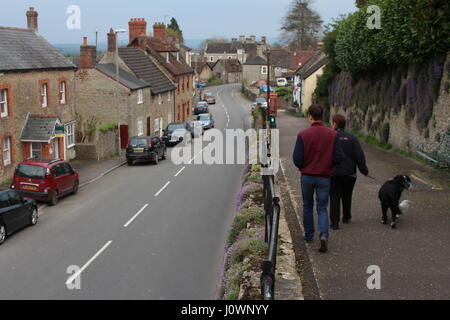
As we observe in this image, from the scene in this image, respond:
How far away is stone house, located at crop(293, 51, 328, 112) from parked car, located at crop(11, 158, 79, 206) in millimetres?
36721

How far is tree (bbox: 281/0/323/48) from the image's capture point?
9469cm

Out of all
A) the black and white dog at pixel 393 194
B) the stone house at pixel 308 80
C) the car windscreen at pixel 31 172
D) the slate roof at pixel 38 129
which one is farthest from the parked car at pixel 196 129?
the black and white dog at pixel 393 194

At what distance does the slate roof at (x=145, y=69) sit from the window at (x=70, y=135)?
40.9 feet

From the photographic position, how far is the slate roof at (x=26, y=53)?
83.8ft

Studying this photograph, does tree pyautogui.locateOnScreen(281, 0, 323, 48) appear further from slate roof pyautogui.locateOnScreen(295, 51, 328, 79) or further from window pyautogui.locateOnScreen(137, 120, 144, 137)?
window pyautogui.locateOnScreen(137, 120, 144, 137)

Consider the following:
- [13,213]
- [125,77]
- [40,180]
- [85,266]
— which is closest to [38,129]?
[40,180]

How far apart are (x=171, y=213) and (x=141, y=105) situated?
78.1 feet

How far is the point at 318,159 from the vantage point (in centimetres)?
782

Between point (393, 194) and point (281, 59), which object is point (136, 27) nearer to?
point (393, 194)

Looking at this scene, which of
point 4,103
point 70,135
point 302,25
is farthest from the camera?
point 302,25

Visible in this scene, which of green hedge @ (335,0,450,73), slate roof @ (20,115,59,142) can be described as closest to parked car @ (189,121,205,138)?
green hedge @ (335,0,450,73)

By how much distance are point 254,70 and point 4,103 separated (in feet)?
298
